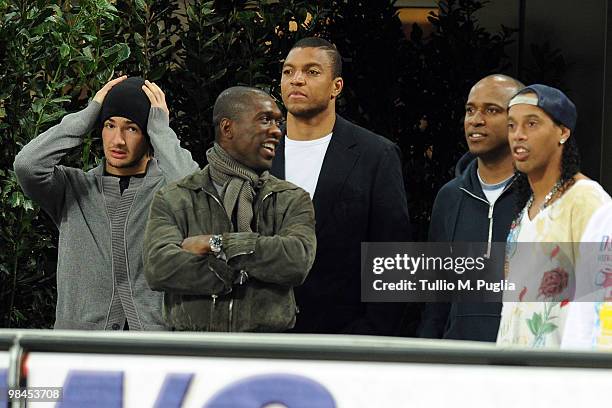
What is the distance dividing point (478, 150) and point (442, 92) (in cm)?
325

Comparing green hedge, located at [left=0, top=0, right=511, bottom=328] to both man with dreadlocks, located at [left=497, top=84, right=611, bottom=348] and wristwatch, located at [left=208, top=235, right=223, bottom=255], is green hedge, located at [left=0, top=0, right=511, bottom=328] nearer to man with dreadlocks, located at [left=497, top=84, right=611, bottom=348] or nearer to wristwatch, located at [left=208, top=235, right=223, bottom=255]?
wristwatch, located at [left=208, top=235, right=223, bottom=255]

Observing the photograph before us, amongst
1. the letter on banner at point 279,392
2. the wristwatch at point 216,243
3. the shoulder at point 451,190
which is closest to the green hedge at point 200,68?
the shoulder at point 451,190

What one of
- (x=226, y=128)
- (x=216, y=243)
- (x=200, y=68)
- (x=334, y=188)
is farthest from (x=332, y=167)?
(x=200, y=68)

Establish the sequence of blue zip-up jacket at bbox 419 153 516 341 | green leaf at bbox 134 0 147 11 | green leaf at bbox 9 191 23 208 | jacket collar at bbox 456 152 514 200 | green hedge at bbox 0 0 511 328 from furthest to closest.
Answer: green leaf at bbox 134 0 147 11
green hedge at bbox 0 0 511 328
green leaf at bbox 9 191 23 208
jacket collar at bbox 456 152 514 200
blue zip-up jacket at bbox 419 153 516 341

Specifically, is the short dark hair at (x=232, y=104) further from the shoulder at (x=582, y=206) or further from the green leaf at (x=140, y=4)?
the green leaf at (x=140, y=4)

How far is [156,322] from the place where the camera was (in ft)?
13.2

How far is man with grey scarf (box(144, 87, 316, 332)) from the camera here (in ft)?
11.8

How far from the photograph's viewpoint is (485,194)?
161 inches

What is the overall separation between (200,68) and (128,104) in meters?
2.01

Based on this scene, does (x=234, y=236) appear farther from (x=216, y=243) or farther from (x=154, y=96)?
(x=154, y=96)

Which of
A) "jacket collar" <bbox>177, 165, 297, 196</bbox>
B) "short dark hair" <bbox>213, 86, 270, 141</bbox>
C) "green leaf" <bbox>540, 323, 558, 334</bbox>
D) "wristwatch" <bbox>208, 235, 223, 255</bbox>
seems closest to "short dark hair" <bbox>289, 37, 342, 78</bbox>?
"short dark hair" <bbox>213, 86, 270, 141</bbox>

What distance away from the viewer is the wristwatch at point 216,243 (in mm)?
3598

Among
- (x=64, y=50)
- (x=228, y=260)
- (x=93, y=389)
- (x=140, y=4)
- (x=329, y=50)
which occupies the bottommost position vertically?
(x=93, y=389)

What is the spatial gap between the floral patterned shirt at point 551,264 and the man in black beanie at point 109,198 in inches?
50.0
